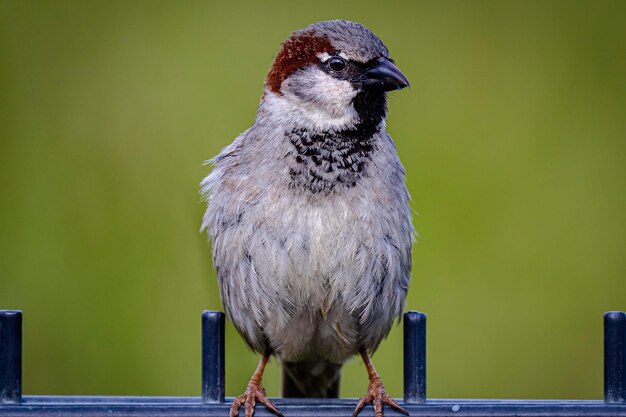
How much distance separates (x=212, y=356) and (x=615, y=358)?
776 millimetres

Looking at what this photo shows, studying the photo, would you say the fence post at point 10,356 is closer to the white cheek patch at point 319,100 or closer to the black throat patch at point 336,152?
the black throat patch at point 336,152

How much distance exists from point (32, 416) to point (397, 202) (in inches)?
42.9

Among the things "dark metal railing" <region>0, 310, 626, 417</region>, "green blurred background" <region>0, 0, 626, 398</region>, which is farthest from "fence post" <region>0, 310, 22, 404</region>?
"green blurred background" <region>0, 0, 626, 398</region>

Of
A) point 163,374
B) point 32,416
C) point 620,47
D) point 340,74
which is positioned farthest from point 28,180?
point 620,47

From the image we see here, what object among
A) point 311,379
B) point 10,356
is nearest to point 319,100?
point 311,379

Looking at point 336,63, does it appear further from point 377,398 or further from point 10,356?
point 10,356

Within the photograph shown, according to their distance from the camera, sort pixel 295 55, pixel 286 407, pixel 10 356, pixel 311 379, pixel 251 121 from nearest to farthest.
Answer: pixel 10 356 → pixel 286 407 → pixel 295 55 → pixel 311 379 → pixel 251 121

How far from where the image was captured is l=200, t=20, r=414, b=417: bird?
2.61 m

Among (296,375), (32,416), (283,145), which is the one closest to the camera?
(32,416)

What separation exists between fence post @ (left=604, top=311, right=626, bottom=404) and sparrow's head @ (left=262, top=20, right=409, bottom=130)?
2.59 ft

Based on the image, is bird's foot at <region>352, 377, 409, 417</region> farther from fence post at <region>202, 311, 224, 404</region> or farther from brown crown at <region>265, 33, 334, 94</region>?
brown crown at <region>265, 33, 334, 94</region>

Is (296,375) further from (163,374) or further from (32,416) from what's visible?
→ (32,416)

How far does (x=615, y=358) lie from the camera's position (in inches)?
83.4

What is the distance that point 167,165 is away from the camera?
12.0 ft
